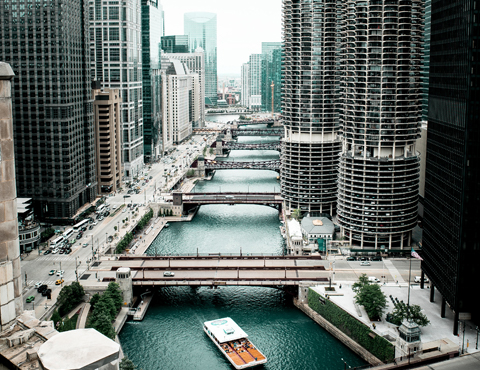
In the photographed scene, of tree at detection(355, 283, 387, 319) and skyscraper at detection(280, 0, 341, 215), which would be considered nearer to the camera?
tree at detection(355, 283, 387, 319)

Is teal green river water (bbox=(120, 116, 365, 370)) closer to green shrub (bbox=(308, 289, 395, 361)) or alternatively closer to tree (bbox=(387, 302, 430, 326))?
green shrub (bbox=(308, 289, 395, 361))

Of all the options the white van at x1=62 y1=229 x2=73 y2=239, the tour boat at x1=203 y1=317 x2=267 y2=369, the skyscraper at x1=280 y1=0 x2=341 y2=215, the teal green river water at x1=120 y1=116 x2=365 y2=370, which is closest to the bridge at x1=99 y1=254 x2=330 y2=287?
the teal green river water at x1=120 y1=116 x2=365 y2=370

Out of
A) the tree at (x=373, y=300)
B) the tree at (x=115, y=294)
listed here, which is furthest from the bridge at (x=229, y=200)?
the tree at (x=373, y=300)

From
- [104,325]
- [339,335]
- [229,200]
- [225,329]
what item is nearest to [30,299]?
[104,325]

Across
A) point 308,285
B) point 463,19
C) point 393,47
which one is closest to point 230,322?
point 308,285

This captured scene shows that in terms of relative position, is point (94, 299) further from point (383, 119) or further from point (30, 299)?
point (383, 119)

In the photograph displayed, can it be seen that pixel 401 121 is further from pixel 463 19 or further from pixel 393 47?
pixel 463 19
